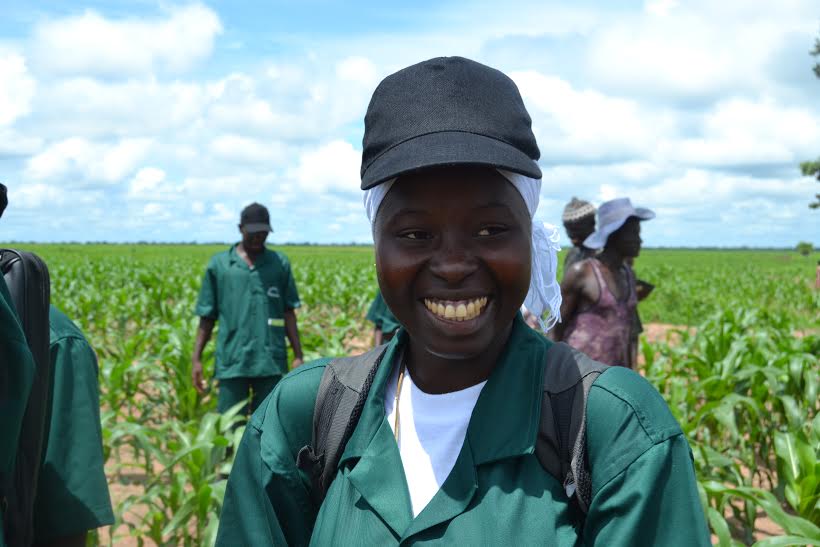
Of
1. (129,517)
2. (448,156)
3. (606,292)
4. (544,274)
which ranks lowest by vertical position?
(129,517)

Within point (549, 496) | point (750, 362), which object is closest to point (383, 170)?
point (549, 496)

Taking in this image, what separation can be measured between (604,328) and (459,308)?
2928 mm

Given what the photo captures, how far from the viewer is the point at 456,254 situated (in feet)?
3.87

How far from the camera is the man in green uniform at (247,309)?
5008mm

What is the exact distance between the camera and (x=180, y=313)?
1158 cm

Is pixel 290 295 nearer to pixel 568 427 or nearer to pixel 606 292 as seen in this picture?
pixel 606 292

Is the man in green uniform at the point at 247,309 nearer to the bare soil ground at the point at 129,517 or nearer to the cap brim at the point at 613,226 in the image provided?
the bare soil ground at the point at 129,517

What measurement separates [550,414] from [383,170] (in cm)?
46

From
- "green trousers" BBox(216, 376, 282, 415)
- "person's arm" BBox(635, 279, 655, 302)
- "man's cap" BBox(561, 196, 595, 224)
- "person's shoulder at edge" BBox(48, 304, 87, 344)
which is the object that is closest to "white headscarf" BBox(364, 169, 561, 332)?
"person's shoulder at edge" BBox(48, 304, 87, 344)

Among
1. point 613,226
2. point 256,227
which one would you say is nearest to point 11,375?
point 613,226

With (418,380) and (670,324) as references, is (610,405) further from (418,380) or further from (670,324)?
(670,324)

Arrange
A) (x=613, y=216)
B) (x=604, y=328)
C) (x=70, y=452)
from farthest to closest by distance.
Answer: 1. (x=613, y=216)
2. (x=604, y=328)
3. (x=70, y=452)

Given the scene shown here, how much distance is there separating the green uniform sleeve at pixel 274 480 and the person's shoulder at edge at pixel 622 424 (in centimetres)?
49

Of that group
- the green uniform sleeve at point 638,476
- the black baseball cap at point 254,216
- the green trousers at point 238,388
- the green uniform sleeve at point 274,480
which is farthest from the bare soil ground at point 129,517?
the green uniform sleeve at point 638,476
